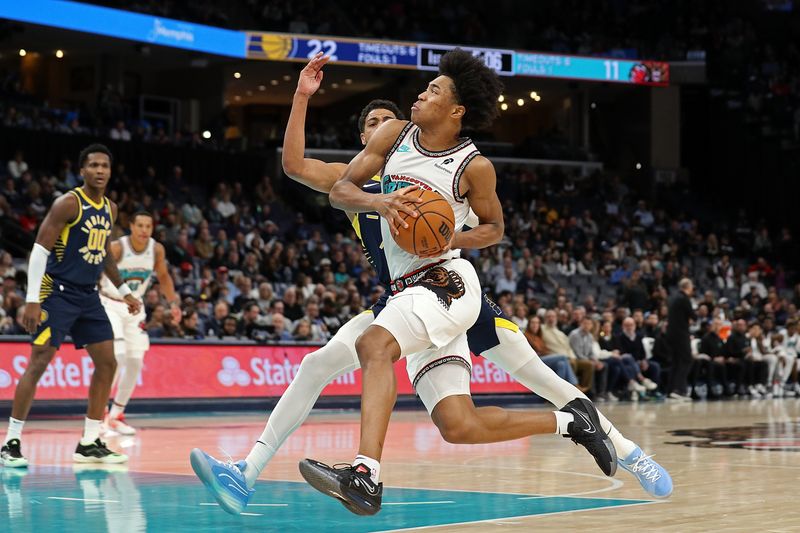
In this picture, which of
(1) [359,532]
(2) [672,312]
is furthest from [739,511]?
(2) [672,312]

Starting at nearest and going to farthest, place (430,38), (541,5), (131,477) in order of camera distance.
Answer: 1. (131,477)
2. (430,38)
3. (541,5)

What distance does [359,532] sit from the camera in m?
5.25

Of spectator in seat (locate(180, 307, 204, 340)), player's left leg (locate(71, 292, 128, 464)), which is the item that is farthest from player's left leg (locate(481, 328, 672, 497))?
spectator in seat (locate(180, 307, 204, 340))

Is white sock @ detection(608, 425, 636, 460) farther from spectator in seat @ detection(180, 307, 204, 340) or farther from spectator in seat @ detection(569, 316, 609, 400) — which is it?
spectator in seat @ detection(569, 316, 609, 400)

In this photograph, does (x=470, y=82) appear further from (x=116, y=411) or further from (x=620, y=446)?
(x=116, y=411)

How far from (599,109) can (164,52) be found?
15008 millimetres

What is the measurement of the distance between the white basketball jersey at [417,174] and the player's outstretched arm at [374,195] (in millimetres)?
49

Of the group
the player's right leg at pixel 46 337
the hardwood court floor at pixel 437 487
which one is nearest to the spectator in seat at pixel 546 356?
the hardwood court floor at pixel 437 487

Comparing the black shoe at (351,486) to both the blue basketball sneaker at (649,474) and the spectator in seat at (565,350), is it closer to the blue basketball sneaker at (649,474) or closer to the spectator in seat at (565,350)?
the blue basketball sneaker at (649,474)

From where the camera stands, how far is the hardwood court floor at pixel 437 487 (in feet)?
18.1

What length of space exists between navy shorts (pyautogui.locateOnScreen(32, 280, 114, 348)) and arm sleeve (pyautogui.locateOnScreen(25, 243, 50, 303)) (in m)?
0.19

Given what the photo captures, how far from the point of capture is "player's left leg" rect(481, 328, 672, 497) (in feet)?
18.9

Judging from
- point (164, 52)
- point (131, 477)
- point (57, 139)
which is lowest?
point (131, 477)

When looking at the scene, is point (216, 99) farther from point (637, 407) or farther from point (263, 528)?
point (263, 528)
